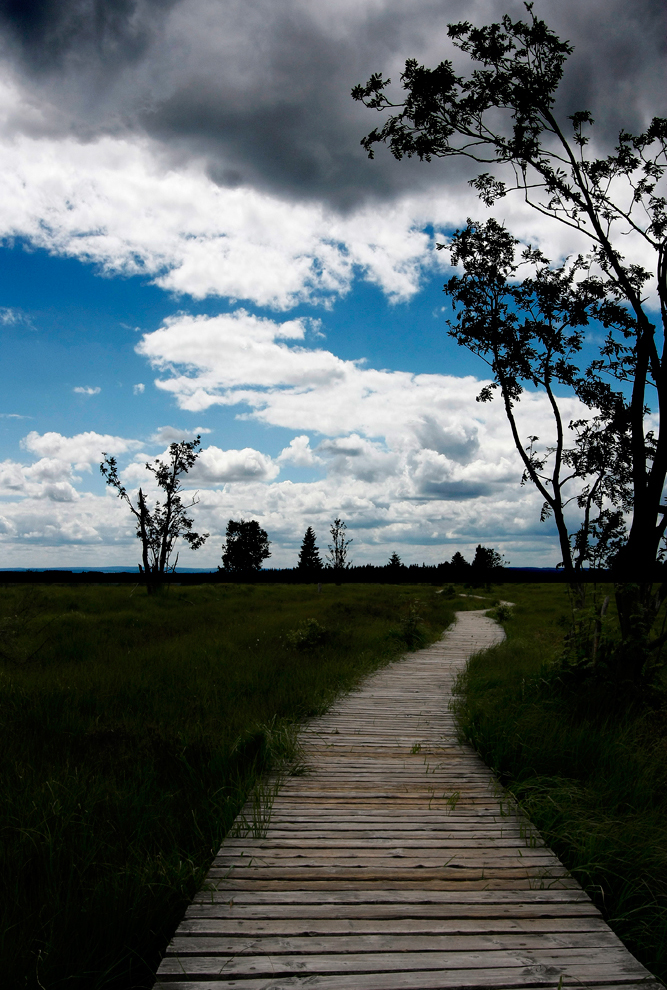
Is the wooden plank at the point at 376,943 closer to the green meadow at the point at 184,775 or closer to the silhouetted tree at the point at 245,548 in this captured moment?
the green meadow at the point at 184,775

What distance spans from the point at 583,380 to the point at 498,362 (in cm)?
128

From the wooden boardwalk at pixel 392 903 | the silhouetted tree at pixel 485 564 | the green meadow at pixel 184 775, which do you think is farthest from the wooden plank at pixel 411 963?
the silhouetted tree at pixel 485 564

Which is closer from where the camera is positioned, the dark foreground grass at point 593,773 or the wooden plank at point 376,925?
the wooden plank at point 376,925

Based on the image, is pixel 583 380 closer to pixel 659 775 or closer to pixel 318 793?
pixel 659 775

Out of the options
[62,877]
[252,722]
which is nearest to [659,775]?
[252,722]

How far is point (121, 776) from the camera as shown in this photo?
4.76m

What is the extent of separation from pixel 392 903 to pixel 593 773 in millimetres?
2656

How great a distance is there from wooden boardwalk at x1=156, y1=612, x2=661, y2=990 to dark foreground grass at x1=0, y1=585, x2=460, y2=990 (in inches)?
13.0

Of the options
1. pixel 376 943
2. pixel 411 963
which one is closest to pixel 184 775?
pixel 376 943

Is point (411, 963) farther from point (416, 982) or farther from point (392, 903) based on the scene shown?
point (392, 903)

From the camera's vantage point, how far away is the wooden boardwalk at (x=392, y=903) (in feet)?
8.34

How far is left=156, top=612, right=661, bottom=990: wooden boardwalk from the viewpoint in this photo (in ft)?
8.34

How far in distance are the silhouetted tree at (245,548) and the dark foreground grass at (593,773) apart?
78.5m

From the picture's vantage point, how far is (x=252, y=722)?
5.93 m
